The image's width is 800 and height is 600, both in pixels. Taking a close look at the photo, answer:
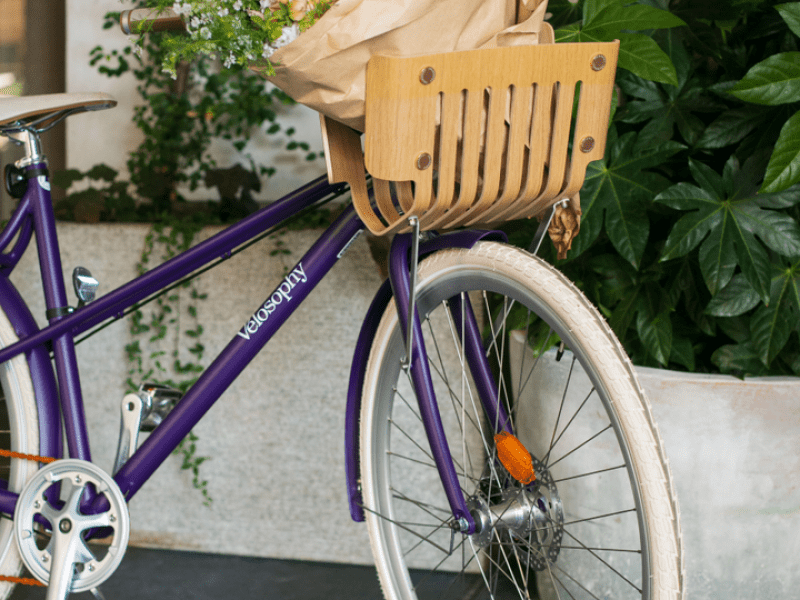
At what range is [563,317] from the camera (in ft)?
2.03

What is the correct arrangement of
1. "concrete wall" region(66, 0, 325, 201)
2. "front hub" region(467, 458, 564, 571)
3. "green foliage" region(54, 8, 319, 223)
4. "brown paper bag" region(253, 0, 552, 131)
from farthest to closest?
1. "concrete wall" region(66, 0, 325, 201)
2. "green foliage" region(54, 8, 319, 223)
3. "front hub" region(467, 458, 564, 571)
4. "brown paper bag" region(253, 0, 552, 131)

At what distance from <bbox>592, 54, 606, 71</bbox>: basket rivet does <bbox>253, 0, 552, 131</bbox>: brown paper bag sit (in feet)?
0.21

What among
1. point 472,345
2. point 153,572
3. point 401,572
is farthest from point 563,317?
point 153,572

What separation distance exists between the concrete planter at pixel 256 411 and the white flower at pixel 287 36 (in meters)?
0.71

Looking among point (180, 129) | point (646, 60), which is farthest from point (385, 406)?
point (180, 129)

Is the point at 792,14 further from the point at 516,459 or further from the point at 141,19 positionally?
the point at 141,19

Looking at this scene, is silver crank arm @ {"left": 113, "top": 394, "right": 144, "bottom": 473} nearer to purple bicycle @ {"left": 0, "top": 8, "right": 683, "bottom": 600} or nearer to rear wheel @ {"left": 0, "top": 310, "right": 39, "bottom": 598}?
purple bicycle @ {"left": 0, "top": 8, "right": 683, "bottom": 600}

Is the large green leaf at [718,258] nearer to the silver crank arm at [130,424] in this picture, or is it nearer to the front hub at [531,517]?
the front hub at [531,517]

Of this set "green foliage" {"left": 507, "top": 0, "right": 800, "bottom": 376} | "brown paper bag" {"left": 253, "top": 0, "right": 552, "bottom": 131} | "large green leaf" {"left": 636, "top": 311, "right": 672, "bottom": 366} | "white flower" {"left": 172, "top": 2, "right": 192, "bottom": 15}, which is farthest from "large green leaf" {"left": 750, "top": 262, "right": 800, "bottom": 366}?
"white flower" {"left": 172, "top": 2, "right": 192, "bottom": 15}

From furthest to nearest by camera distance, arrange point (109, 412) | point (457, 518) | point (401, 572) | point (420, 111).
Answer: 1. point (109, 412)
2. point (401, 572)
3. point (457, 518)
4. point (420, 111)

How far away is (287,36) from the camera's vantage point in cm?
59

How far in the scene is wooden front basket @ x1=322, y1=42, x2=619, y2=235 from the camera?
22.8 inches

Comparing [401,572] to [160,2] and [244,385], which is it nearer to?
[244,385]

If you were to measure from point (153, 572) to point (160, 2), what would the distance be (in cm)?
111
